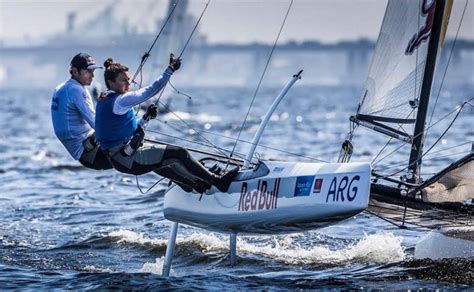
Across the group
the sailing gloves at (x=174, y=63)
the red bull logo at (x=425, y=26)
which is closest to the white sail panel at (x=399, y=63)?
the red bull logo at (x=425, y=26)

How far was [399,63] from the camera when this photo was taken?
8.50m

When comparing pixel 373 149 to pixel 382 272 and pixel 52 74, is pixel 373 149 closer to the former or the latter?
pixel 382 272

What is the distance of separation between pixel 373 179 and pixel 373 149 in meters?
Answer: 12.4

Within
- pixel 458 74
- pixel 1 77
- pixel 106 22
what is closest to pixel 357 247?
pixel 458 74

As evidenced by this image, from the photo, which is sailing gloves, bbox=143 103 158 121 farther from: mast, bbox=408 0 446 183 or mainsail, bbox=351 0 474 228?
mast, bbox=408 0 446 183

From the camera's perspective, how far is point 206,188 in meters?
7.54

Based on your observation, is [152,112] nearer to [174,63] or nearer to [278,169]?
[174,63]

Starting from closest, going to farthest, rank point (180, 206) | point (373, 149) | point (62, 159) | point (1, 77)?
point (180, 206) < point (62, 159) < point (373, 149) < point (1, 77)

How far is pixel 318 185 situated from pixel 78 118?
6.12 ft

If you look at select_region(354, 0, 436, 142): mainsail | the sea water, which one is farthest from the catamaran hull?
select_region(354, 0, 436, 142): mainsail

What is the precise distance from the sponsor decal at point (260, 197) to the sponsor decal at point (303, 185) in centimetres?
16

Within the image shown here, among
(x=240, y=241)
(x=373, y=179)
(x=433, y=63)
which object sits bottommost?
(x=240, y=241)

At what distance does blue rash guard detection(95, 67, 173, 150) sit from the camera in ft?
22.8

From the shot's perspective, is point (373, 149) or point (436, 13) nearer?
point (436, 13)
